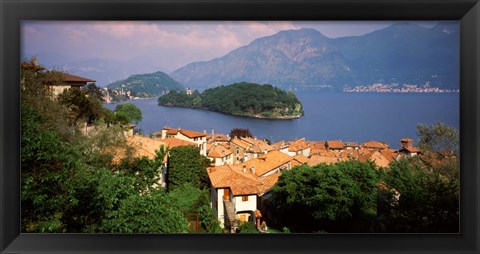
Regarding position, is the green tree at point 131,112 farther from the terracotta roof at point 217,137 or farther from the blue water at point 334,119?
the terracotta roof at point 217,137

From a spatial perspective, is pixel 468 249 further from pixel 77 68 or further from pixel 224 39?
pixel 77 68

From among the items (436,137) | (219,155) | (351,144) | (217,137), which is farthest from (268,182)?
(436,137)

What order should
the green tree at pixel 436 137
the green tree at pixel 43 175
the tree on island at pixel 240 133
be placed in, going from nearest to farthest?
the green tree at pixel 43 175 → the green tree at pixel 436 137 → the tree on island at pixel 240 133

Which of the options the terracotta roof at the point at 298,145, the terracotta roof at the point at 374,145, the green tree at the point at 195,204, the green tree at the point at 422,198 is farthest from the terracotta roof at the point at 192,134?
the green tree at the point at 422,198

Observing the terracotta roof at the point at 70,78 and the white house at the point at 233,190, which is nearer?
the terracotta roof at the point at 70,78

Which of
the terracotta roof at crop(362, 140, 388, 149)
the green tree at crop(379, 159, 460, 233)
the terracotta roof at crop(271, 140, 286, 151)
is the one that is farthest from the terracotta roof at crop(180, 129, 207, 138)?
the green tree at crop(379, 159, 460, 233)

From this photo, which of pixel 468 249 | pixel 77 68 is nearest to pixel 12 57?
pixel 77 68

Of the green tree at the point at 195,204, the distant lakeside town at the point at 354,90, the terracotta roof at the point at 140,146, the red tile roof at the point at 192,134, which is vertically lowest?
the green tree at the point at 195,204

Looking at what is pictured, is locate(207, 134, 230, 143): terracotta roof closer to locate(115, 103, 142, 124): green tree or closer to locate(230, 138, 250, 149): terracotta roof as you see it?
locate(230, 138, 250, 149): terracotta roof
